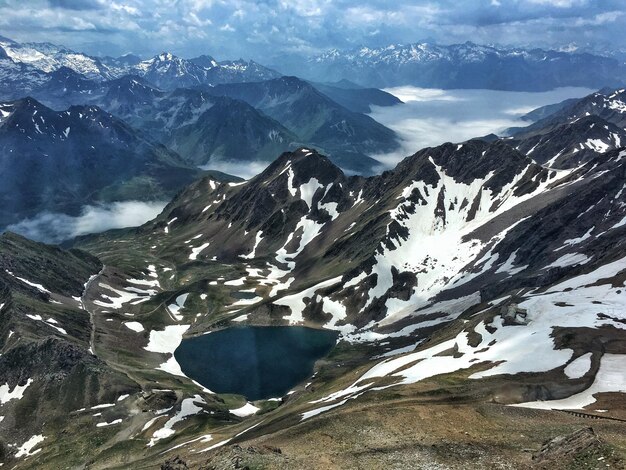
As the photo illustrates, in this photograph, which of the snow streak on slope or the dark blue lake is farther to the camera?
the dark blue lake

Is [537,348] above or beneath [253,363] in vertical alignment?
above

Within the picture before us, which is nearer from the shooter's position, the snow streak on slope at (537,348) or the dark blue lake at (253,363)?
the snow streak on slope at (537,348)

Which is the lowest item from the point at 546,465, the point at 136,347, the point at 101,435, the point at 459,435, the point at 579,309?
the point at 136,347

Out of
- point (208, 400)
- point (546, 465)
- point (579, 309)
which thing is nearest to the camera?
point (546, 465)

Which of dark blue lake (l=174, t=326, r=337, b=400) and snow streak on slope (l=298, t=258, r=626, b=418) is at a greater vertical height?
snow streak on slope (l=298, t=258, r=626, b=418)

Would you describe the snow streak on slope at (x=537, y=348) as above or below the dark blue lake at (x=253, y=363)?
above

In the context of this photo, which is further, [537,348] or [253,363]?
[253,363]

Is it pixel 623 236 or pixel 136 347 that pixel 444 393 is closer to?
pixel 623 236

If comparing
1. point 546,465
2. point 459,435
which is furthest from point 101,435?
point 546,465
